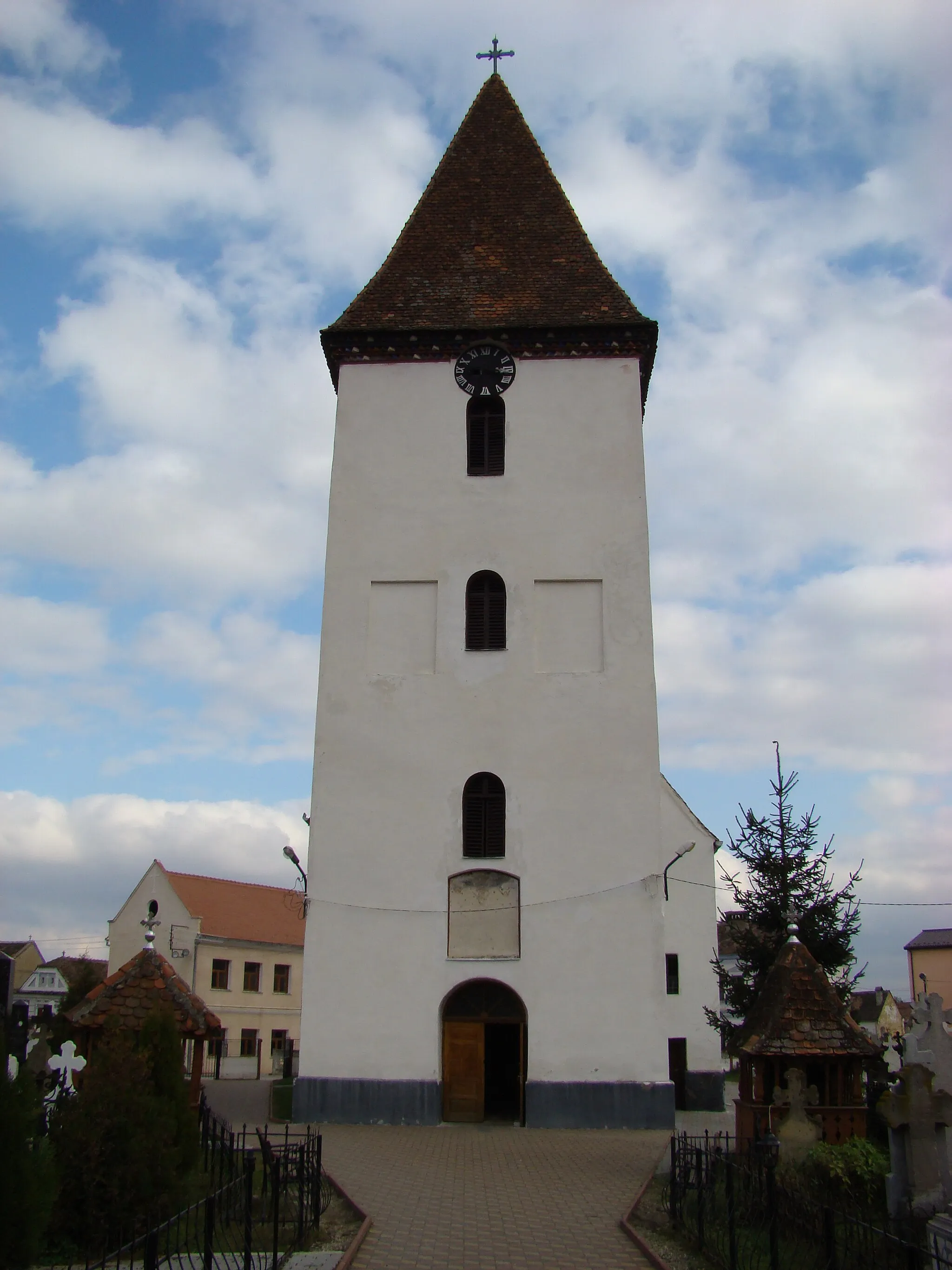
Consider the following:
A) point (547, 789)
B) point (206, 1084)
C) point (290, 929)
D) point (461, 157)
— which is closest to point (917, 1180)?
point (547, 789)

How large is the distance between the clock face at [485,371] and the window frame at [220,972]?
34796 millimetres

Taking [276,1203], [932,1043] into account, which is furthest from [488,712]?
[276,1203]

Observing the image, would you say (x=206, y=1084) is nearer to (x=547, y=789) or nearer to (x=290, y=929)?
(x=290, y=929)

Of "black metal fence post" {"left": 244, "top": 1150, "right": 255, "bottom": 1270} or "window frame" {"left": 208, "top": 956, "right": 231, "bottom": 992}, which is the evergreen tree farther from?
"window frame" {"left": 208, "top": 956, "right": 231, "bottom": 992}

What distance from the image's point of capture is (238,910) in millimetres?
54750

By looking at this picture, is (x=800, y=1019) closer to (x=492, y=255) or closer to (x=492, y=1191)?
(x=492, y=1191)

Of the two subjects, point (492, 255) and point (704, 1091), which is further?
point (704, 1091)

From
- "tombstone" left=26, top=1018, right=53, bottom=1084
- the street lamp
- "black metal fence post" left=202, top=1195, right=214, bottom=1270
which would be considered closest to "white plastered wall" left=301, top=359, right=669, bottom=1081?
the street lamp

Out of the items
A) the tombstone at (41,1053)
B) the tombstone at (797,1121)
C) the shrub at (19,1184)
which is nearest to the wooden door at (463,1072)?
the tombstone at (797,1121)

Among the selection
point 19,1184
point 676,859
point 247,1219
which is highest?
point 676,859

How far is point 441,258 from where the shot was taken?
2562 centimetres

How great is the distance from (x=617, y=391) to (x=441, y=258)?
542 cm

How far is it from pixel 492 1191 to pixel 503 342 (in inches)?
644

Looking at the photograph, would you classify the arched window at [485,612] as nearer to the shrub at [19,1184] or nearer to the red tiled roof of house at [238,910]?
the shrub at [19,1184]
